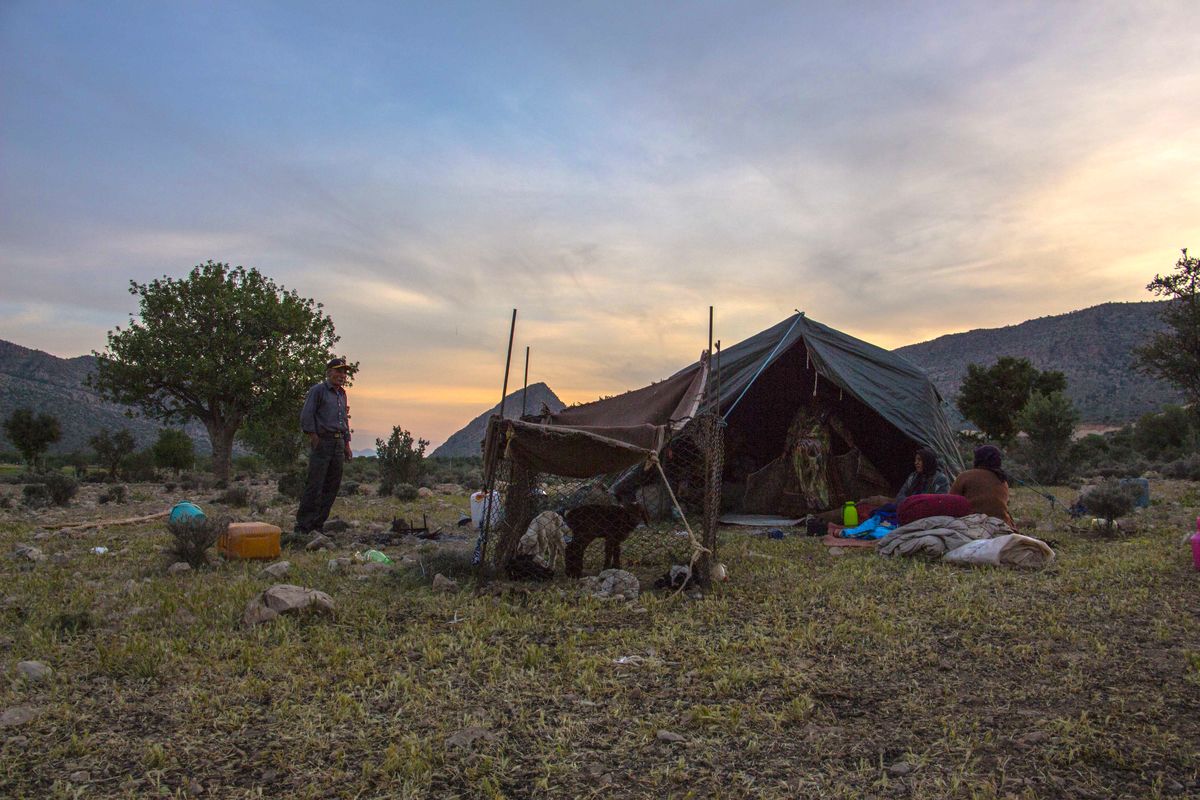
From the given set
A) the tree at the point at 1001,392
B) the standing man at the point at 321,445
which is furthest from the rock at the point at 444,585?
the tree at the point at 1001,392

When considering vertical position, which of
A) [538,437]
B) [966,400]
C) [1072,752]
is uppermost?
[966,400]

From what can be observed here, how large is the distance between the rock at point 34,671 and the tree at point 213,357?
18436 millimetres

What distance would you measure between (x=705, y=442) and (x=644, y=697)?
296 centimetres

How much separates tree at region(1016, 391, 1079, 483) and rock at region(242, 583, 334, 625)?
1824cm

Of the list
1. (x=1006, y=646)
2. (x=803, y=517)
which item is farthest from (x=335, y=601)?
(x=803, y=517)

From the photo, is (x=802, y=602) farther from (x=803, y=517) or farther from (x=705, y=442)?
(x=803, y=517)

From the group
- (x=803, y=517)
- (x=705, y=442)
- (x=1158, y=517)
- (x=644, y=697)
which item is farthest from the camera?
(x=803, y=517)

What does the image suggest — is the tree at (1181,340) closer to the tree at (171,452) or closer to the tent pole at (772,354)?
the tent pole at (772,354)

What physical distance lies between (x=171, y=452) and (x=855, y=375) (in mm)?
23064

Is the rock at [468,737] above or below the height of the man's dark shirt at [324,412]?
below

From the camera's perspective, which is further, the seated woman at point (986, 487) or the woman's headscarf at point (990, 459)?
the woman's headscarf at point (990, 459)

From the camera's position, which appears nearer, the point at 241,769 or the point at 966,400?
the point at 241,769

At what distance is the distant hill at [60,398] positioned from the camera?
45.6 m

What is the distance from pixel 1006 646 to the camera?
4.39m
